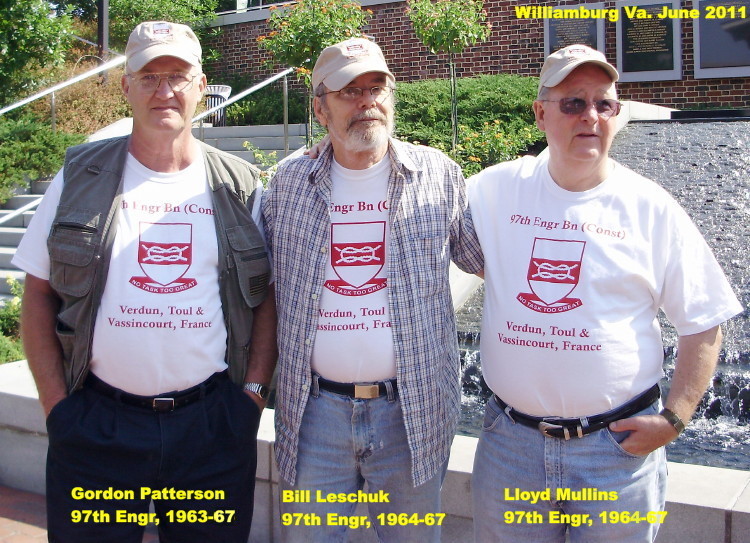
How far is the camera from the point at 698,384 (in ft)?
8.84

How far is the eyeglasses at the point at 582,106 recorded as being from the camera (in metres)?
2.71

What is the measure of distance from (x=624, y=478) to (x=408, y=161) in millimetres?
1288

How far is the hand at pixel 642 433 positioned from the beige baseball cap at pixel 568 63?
110cm

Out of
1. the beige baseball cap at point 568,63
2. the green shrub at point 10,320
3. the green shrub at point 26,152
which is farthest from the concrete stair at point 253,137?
the beige baseball cap at point 568,63

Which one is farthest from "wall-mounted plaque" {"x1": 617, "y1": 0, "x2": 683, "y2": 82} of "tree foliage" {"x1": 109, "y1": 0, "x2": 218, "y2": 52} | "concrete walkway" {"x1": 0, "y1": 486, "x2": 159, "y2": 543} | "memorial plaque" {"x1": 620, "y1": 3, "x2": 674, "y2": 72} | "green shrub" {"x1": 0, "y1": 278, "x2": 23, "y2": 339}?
"concrete walkway" {"x1": 0, "y1": 486, "x2": 159, "y2": 543}

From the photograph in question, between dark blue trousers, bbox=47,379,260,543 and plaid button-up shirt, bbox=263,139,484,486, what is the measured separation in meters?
0.26

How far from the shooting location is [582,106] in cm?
272

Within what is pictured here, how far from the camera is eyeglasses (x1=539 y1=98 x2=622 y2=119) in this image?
2.71 meters

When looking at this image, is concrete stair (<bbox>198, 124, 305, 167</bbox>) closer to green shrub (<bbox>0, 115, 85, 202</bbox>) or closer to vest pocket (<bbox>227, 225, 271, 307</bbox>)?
green shrub (<bbox>0, 115, 85, 202</bbox>)

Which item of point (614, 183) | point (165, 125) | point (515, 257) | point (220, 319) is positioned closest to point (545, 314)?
point (515, 257)

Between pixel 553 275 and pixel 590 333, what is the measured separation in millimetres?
215

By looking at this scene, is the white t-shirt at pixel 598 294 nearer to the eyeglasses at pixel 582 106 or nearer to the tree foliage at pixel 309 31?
the eyeglasses at pixel 582 106

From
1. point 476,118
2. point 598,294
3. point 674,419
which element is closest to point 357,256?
point 598,294

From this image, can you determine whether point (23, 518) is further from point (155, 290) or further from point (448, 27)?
point (448, 27)
